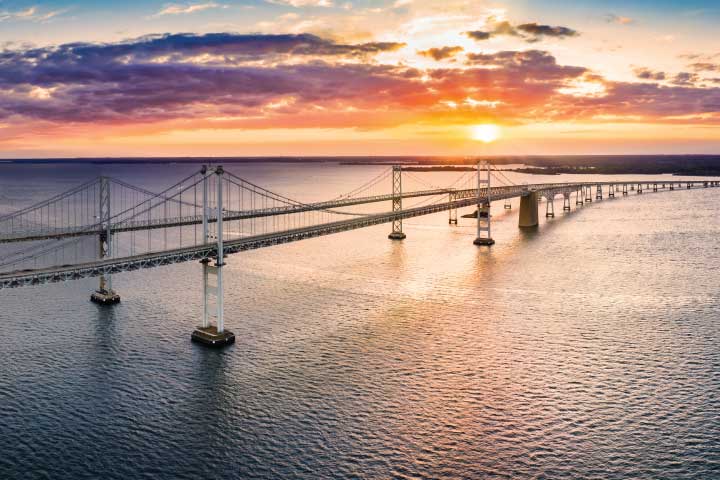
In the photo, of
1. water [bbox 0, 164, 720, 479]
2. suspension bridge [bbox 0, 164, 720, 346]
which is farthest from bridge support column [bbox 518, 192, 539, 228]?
water [bbox 0, 164, 720, 479]

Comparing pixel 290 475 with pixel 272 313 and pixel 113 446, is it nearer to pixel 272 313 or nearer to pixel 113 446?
pixel 113 446

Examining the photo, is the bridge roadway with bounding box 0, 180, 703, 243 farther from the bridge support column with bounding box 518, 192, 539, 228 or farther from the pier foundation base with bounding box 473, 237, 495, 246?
the pier foundation base with bounding box 473, 237, 495, 246

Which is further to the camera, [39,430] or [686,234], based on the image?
[686,234]

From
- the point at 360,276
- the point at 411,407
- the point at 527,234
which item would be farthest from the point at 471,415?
the point at 527,234

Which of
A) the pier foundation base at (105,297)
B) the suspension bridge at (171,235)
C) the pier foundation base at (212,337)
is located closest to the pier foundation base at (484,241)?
the suspension bridge at (171,235)

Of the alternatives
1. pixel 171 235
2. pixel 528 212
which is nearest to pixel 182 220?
pixel 171 235

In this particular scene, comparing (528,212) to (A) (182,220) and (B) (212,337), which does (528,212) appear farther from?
(B) (212,337)

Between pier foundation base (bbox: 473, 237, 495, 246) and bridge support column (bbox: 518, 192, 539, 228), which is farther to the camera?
bridge support column (bbox: 518, 192, 539, 228)
